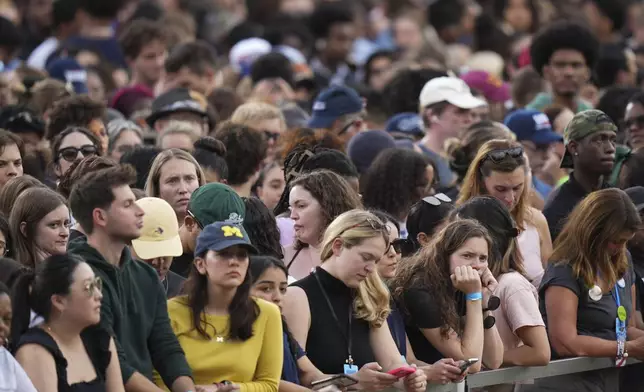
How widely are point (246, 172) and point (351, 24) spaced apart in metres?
9.55

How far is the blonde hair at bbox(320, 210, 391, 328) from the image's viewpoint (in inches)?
303

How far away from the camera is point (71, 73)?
13828mm

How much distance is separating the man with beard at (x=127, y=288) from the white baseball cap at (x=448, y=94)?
5512 mm

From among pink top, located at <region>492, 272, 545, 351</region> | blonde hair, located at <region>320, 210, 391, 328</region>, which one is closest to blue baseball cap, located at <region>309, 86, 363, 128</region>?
pink top, located at <region>492, 272, 545, 351</region>

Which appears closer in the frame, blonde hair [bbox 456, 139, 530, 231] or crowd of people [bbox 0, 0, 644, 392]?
crowd of people [bbox 0, 0, 644, 392]

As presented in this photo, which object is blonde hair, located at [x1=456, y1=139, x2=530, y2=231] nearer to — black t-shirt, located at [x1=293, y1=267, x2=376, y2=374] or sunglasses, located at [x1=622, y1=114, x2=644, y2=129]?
black t-shirt, located at [x1=293, y1=267, x2=376, y2=374]

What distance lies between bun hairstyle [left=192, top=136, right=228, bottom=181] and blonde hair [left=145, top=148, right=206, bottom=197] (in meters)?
0.66

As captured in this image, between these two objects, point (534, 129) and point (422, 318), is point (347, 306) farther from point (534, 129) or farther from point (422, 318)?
point (534, 129)

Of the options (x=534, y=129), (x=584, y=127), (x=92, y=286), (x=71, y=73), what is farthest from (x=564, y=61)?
(x=92, y=286)

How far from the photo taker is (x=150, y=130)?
39.6ft

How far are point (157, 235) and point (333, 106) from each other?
169 inches

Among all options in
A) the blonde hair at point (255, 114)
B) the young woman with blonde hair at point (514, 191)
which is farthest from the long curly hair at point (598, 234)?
the blonde hair at point (255, 114)

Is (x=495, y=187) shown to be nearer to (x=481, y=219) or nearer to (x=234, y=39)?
(x=481, y=219)

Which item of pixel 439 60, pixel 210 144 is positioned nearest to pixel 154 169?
pixel 210 144
